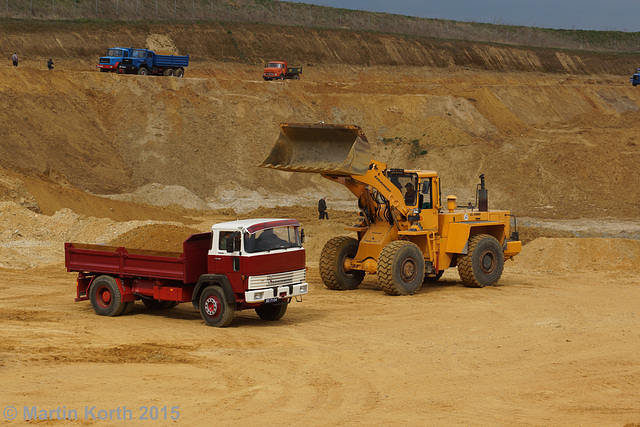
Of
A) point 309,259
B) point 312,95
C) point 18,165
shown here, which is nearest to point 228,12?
point 312,95

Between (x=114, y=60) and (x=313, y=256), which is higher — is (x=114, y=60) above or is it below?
above

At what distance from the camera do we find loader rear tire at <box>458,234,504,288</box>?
67.7ft

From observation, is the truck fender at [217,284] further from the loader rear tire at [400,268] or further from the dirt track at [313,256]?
the loader rear tire at [400,268]

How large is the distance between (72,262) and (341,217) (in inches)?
786

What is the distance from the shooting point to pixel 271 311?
16.9 metres

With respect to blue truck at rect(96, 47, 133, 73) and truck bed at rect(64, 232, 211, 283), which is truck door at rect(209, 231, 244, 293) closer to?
truck bed at rect(64, 232, 211, 283)

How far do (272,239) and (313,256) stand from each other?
35.4 feet

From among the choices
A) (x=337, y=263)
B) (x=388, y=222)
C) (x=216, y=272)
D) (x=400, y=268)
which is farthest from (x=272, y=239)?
(x=388, y=222)

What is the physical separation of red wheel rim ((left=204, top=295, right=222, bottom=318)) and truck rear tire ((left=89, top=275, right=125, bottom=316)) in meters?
1.99

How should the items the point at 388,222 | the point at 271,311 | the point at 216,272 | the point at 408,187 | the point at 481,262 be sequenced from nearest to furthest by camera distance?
the point at 216,272
the point at 271,311
the point at 408,187
the point at 388,222
the point at 481,262

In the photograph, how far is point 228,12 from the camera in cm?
8062

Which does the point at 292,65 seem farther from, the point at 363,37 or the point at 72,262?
the point at 72,262

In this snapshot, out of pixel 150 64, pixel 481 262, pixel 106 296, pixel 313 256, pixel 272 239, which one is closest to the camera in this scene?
pixel 272 239

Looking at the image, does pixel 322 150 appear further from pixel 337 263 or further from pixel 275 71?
pixel 275 71
